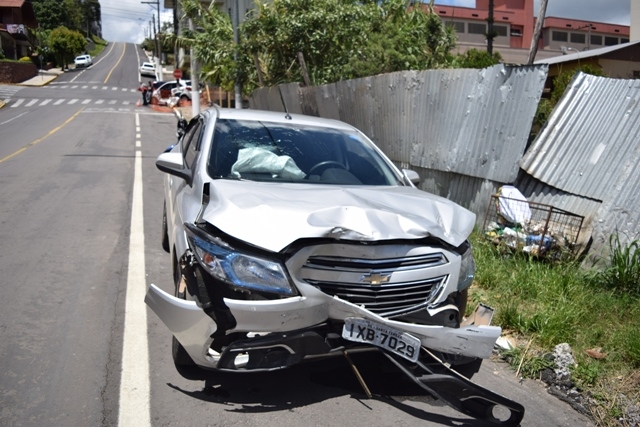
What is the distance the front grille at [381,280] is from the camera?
A: 3.63 metres

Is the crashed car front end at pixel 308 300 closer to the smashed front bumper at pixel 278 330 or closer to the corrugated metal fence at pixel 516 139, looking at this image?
the smashed front bumper at pixel 278 330

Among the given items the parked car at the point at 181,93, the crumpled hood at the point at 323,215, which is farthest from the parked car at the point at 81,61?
the crumpled hood at the point at 323,215

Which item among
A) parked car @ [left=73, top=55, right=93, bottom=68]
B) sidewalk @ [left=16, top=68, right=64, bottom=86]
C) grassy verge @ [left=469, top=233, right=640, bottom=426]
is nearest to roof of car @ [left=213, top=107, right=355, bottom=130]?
grassy verge @ [left=469, top=233, right=640, bottom=426]

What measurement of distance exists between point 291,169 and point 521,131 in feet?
11.6

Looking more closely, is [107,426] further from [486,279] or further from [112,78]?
[112,78]

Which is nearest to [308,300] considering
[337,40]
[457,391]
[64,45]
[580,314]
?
[457,391]

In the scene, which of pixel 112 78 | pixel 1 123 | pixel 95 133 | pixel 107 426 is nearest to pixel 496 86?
pixel 107 426

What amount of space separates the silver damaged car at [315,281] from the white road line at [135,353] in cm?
33

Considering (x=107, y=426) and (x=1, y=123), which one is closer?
(x=107, y=426)

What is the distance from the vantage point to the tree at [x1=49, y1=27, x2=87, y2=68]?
7112 cm

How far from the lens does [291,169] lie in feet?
16.3

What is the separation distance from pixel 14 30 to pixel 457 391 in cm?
7620

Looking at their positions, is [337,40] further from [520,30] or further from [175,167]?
[520,30]

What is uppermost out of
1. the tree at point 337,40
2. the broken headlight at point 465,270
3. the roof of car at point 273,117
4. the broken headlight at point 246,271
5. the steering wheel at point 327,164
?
the tree at point 337,40
